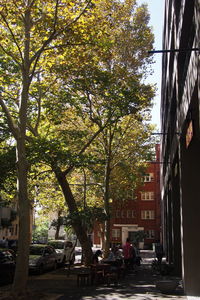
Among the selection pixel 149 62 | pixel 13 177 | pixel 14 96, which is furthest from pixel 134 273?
pixel 149 62

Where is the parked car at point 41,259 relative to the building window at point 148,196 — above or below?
below

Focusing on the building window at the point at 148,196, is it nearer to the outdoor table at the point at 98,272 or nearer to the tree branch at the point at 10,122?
the outdoor table at the point at 98,272

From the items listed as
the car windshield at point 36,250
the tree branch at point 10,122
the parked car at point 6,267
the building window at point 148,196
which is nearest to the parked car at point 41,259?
the car windshield at point 36,250

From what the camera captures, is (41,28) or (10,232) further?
(10,232)

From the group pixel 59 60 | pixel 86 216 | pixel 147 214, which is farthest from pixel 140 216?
pixel 59 60

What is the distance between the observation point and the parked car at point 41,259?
68.1 feet

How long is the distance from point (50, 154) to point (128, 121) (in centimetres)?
1283

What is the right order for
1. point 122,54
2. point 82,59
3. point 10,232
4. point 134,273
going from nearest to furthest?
A: point 82,59 → point 134,273 → point 122,54 → point 10,232

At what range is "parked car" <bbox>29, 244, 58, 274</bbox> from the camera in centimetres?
2076

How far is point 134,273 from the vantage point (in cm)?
2048

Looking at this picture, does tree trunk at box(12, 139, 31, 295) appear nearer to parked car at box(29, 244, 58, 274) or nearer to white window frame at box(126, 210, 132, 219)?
parked car at box(29, 244, 58, 274)

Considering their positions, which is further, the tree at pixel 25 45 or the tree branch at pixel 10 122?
the tree branch at pixel 10 122

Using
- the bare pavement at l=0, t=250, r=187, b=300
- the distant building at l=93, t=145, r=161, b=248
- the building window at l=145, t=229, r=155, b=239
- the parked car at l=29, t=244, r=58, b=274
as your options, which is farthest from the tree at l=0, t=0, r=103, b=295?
the building window at l=145, t=229, r=155, b=239

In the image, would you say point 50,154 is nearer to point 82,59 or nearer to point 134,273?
point 82,59
